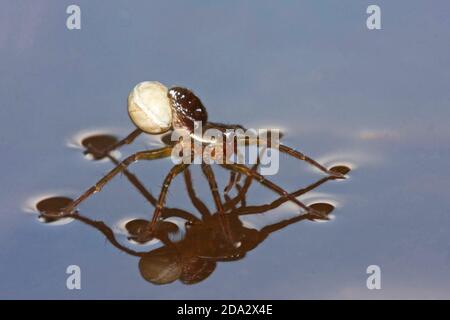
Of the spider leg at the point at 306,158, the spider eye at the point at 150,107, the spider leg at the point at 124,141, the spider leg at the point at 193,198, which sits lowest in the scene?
the spider leg at the point at 193,198

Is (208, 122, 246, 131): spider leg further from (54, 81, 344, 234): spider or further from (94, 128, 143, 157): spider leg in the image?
(94, 128, 143, 157): spider leg

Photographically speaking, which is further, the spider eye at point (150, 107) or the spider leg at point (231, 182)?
the spider eye at point (150, 107)

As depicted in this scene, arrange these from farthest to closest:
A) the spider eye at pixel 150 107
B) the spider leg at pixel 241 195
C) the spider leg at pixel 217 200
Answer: the spider eye at pixel 150 107 → the spider leg at pixel 241 195 → the spider leg at pixel 217 200

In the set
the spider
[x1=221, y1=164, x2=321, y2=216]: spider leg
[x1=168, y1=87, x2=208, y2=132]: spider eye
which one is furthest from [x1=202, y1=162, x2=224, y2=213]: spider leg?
[x1=168, y1=87, x2=208, y2=132]: spider eye

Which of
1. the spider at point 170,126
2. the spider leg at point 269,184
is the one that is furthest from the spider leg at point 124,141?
the spider leg at point 269,184

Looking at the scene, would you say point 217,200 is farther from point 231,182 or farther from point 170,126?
point 170,126

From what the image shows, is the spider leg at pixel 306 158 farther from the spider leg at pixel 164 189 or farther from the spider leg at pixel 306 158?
the spider leg at pixel 164 189

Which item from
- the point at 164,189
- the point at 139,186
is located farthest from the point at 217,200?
the point at 139,186
